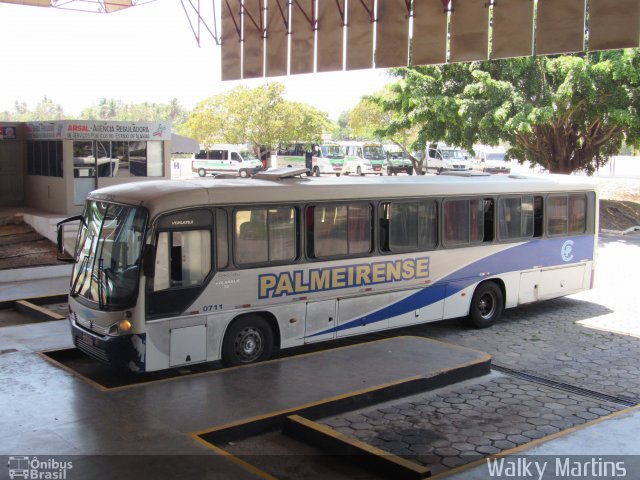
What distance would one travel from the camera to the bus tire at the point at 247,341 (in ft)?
32.8

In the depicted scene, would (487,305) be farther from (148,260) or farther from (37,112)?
(37,112)

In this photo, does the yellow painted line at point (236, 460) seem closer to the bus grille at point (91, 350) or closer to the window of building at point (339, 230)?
the bus grille at point (91, 350)

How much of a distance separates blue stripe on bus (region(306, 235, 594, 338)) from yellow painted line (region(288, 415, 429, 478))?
10.4ft

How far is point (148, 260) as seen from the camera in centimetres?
903

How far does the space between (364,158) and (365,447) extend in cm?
4689

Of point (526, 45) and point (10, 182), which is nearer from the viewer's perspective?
point (526, 45)

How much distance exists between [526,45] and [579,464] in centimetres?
816

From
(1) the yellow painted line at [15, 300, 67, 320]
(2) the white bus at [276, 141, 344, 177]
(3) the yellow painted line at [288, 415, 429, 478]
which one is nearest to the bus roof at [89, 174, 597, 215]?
(3) the yellow painted line at [288, 415, 429, 478]

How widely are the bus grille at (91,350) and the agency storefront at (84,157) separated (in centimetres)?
1383

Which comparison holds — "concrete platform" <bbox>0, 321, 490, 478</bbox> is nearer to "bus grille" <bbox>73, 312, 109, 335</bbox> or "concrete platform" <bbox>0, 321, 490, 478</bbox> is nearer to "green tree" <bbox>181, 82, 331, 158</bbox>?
"bus grille" <bbox>73, 312, 109, 335</bbox>

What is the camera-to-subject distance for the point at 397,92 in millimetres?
28516

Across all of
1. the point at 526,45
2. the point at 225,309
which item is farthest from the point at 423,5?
the point at 225,309

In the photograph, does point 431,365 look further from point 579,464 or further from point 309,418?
point 579,464

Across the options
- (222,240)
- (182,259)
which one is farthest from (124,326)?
(222,240)
